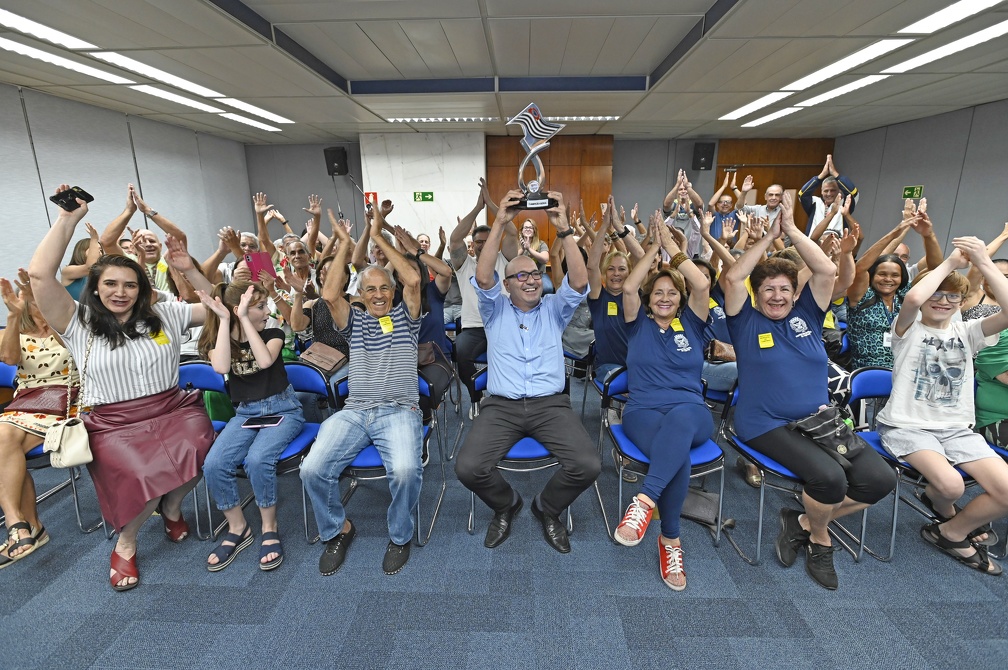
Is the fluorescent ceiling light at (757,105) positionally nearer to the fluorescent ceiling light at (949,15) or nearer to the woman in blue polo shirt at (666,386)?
the fluorescent ceiling light at (949,15)

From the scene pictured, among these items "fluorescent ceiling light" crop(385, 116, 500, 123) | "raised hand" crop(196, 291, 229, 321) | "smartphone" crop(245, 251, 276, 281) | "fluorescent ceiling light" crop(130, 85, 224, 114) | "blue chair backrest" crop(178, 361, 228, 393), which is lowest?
"blue chair backrest" crop(178, 361, 228, 393)

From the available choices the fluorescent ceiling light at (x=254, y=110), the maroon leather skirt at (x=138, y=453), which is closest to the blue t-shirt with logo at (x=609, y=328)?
the maroon leather skirt at (x=138, y=453)

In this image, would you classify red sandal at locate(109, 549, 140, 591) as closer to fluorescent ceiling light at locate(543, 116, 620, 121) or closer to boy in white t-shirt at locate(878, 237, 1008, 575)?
boy in white t-shirt at locate(878, 237, 1008, 575)

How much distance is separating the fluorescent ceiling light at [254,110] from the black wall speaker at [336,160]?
1989mm

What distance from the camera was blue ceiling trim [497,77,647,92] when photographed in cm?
518

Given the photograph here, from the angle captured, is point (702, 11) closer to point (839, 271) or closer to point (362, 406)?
point (839, 271)

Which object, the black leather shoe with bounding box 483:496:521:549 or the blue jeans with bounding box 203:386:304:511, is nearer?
the blue jeans with bounding box 203:386:304:511

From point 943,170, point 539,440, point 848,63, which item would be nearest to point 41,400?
point 539,440

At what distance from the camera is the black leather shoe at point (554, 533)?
2.40 m

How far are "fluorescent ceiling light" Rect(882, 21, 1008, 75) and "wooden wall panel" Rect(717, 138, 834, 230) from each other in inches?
189

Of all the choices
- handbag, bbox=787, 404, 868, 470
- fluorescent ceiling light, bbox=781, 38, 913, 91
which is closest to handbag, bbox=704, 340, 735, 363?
handbag, bbox=787, 404, 868, 470

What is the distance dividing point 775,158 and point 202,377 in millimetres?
10703

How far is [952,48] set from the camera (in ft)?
12.7

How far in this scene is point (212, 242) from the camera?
828 cm
